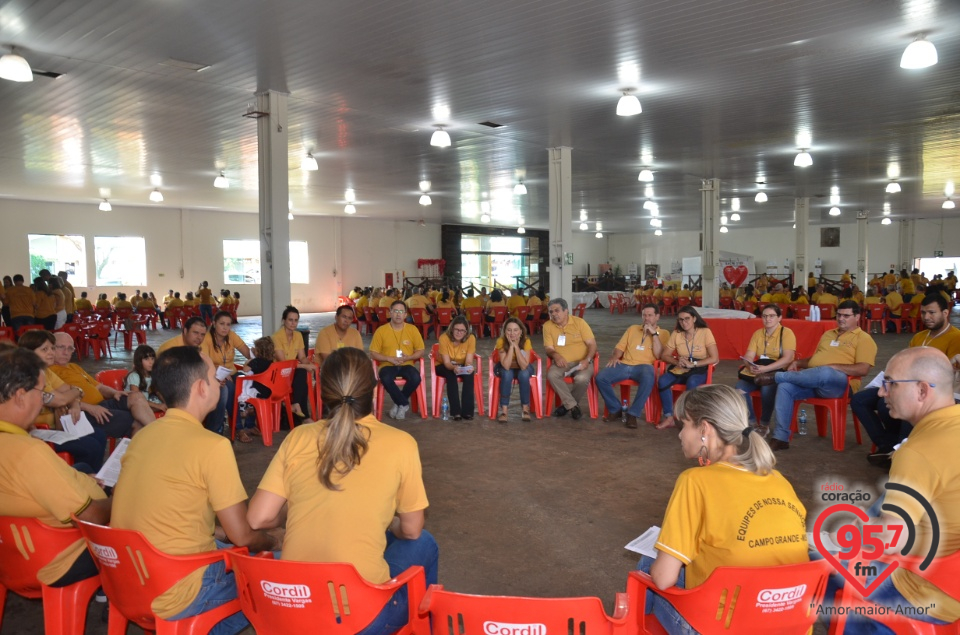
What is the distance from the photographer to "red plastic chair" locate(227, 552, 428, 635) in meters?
1.71

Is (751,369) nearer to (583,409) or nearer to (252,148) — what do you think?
(583,409)

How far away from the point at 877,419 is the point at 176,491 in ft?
15.3

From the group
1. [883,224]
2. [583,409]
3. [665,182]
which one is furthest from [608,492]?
[883,224]

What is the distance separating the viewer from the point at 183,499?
1.98 metres

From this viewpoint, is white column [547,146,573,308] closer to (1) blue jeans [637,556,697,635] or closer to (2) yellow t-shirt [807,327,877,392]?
(2) yellow t-shirt [807,327,877,392]

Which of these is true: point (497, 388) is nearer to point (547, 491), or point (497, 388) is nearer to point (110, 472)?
point (547, 491)

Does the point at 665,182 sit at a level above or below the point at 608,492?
above

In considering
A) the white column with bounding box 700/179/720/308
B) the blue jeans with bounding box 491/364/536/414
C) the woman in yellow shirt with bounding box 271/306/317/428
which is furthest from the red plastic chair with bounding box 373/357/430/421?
the white column with bounding box 700/179/720/308

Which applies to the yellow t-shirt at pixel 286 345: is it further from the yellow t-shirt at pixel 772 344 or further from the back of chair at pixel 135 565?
the back of chair at pixel 135 565

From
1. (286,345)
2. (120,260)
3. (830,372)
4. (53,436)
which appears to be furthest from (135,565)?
(120,260)

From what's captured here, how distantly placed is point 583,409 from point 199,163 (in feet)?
29.1

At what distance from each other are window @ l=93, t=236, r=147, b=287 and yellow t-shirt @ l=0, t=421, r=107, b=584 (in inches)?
761

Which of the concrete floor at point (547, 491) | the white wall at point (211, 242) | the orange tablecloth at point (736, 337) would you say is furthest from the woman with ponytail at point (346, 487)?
the white wall at point (211, 242)

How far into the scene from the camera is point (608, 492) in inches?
171
